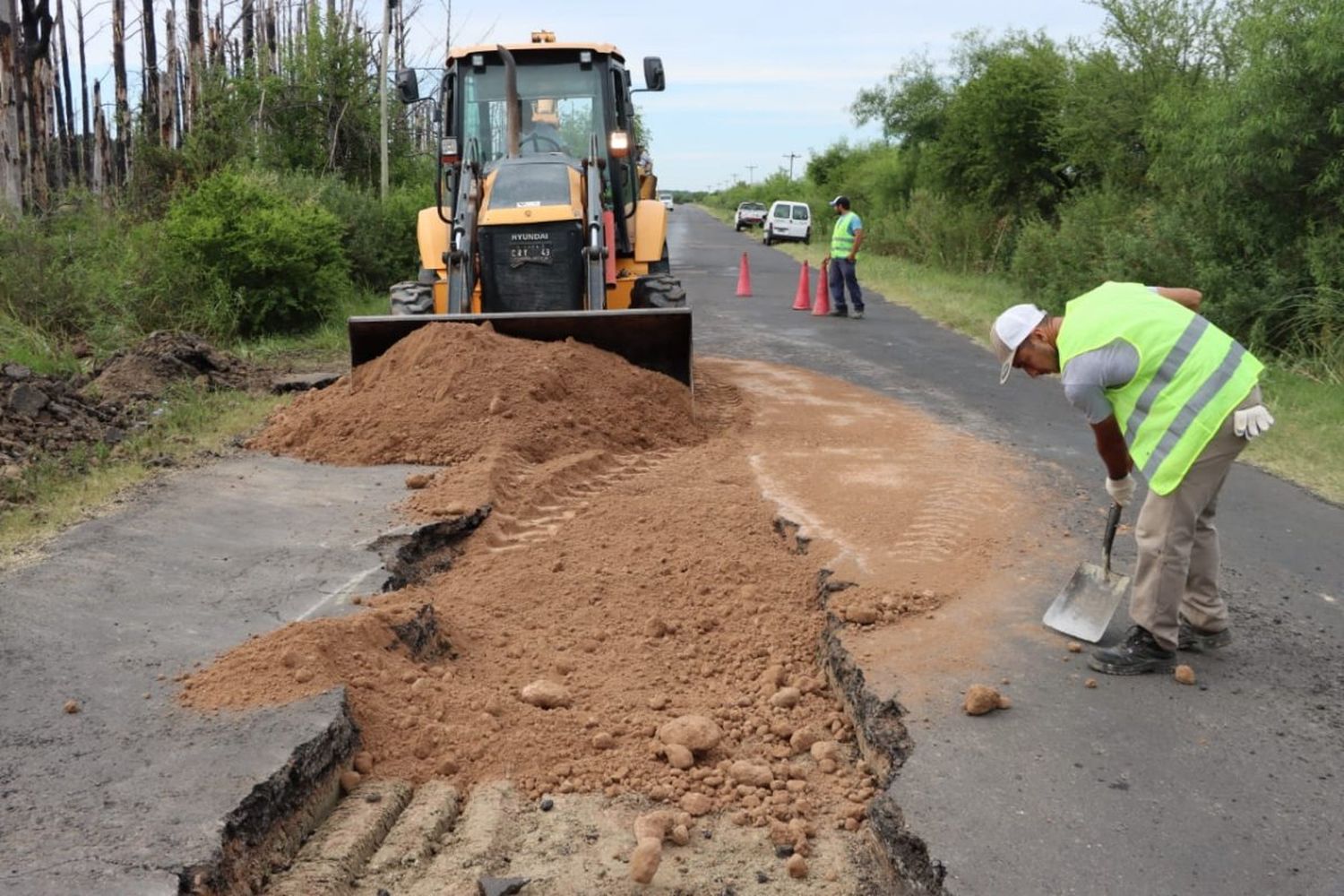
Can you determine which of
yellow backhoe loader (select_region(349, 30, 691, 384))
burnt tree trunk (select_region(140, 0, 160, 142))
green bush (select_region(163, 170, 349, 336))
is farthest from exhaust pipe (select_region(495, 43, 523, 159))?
burnt tree trunk (select_region(140, 0, 160, 142))

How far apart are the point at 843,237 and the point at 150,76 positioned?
11.6m

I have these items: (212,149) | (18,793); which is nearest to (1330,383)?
(18,793)

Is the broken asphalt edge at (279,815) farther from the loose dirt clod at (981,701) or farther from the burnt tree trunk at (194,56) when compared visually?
the burnt tree trunk at (194,56)

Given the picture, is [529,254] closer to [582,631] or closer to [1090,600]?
[582,631]

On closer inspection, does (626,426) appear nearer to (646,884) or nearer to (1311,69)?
(646,884)

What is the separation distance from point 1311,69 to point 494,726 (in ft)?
33.7

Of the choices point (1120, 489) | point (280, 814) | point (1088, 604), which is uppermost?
point (1120, 489)

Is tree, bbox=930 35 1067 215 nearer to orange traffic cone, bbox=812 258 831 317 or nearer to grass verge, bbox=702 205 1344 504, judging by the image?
grass verge, bbox=702 205 1344 504

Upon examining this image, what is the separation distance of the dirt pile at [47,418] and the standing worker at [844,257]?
983 cm

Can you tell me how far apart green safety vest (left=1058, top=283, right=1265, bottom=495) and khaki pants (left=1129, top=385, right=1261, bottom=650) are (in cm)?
7

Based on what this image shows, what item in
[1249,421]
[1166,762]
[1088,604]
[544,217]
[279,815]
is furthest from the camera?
[544,217]

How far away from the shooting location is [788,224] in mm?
41781

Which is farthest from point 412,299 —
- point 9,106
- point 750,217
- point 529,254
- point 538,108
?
point 750,217

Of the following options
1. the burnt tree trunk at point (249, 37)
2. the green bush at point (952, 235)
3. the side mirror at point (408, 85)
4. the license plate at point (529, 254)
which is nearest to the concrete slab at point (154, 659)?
the license plate at point (529, 254)
